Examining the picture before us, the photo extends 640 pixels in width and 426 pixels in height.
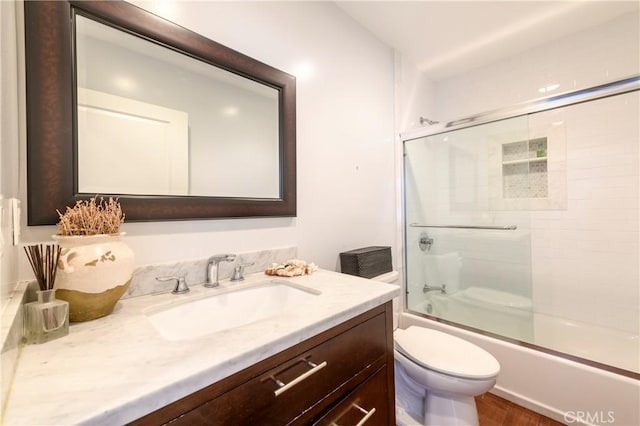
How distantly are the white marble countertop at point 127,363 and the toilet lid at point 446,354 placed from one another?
2.19ft

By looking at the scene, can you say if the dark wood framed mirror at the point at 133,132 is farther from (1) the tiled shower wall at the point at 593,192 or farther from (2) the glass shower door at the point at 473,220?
(1) the tiled shower wall at the point at 593,192

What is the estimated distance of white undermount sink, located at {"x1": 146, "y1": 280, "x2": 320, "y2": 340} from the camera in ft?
2.72

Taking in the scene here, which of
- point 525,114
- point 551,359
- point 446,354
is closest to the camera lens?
point 446,354

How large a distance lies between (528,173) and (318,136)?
1.71 m

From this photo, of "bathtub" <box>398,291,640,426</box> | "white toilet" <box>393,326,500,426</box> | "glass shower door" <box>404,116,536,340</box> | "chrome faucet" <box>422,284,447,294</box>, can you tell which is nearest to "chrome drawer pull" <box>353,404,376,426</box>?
"white toilet" <box>393,326,500,426</box>

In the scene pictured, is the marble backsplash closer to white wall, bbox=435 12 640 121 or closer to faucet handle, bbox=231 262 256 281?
faucet handle, bbox=231 262 256 281

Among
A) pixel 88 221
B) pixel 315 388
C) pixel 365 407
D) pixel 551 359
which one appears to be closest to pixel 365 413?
pixel 365 407

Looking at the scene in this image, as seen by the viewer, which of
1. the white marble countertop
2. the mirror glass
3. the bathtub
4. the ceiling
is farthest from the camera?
the ceiling

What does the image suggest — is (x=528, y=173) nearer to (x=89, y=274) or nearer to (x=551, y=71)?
(x=551, y=71)

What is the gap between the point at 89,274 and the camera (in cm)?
66

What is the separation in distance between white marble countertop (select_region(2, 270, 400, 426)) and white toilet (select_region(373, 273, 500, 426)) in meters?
0.67

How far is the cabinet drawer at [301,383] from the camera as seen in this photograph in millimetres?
531

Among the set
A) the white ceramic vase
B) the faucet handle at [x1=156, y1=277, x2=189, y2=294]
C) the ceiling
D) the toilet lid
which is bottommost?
the toilet lid

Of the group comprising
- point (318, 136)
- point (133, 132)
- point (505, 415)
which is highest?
point (318, 136)
